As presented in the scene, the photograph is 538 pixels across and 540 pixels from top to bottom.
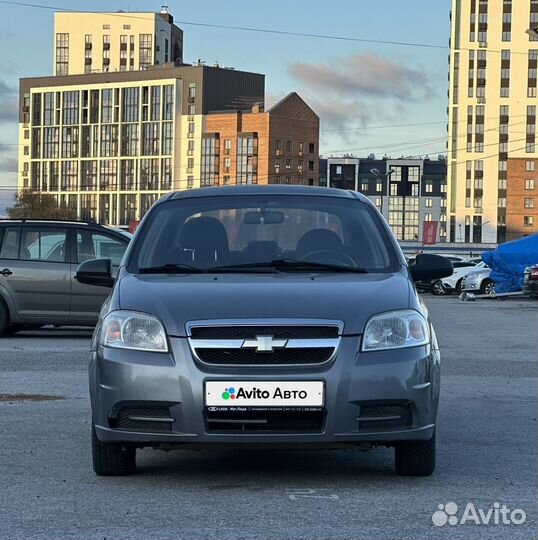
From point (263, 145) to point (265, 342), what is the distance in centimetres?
17603

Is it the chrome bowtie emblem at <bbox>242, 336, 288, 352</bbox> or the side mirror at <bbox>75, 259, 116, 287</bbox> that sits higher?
the side mirror at <bbox>75, 259, 116, 287</bbox>

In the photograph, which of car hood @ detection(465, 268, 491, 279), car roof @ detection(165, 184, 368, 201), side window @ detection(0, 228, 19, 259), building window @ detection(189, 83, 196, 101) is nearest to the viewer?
car roof @ detection(165, 184, 368, 201)

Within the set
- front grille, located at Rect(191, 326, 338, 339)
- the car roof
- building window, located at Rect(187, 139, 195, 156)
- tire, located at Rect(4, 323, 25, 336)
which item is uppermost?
building window, located at Rect(187, 139, 195, 156)

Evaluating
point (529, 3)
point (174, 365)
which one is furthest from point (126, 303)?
point (529, 3)

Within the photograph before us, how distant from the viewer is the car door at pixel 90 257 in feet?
62.1

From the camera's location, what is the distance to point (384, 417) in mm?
6605

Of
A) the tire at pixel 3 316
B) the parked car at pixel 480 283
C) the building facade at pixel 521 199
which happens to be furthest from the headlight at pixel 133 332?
the building facade at pixel 521 199

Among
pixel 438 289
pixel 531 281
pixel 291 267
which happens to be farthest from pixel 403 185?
pixel 291 267

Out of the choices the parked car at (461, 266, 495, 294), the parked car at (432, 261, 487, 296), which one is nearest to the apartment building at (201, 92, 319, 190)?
the parked car at (432, 261, 487, 296)

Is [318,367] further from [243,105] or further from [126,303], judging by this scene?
[243,105]

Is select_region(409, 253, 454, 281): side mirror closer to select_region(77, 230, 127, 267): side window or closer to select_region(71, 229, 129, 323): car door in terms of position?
select_region(71, 229, 129, 323): car door

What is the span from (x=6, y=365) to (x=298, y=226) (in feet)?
24.7
